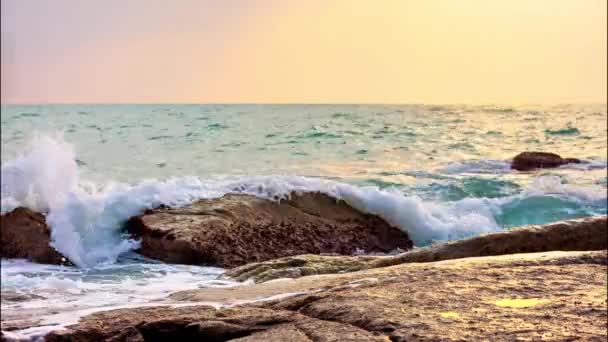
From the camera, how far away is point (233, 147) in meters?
3.23

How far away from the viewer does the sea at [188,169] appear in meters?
2.92

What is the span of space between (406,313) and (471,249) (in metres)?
1.53

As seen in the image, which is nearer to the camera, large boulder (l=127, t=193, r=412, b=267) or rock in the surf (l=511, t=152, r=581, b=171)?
large boulder (l=127, t=193, r=412, b=267)

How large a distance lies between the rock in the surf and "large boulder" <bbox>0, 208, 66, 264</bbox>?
3649mm

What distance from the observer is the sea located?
2918 mm

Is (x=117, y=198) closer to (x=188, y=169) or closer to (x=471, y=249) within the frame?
(x=188, y=169)

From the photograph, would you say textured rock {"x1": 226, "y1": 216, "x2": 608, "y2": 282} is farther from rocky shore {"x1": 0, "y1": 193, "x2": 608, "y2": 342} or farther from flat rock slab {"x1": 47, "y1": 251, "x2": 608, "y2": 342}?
flat rock slab {"x1": 47, "y1": 251, "x2": 608, "y2": 342}

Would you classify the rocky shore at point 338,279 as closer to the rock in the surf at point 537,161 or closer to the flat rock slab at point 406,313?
the flat rock slab at point 406,313

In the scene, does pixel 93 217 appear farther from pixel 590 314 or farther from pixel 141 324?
pixel 590 314

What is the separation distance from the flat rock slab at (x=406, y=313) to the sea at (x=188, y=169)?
0.35 m

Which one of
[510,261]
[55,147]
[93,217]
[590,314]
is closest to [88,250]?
[93,217]

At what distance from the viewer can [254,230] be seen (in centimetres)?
379

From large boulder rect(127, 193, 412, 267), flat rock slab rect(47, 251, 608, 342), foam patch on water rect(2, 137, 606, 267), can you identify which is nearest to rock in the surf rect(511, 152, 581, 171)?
foam patch on water rect(2, 137, 606, 267)

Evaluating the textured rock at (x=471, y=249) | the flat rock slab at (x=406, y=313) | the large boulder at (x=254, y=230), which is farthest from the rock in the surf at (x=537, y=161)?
the flat rock slab at (x=406, y=313)
